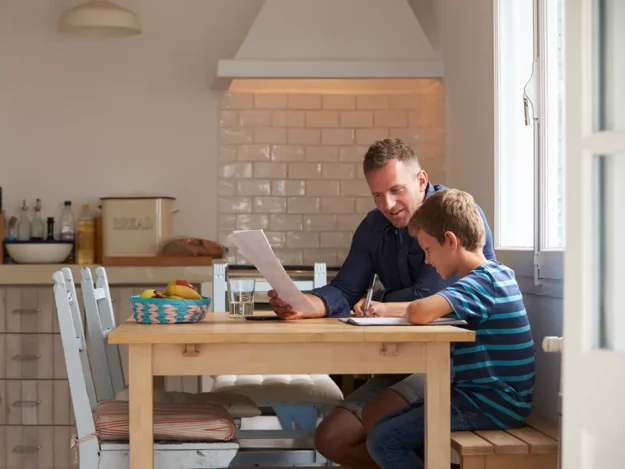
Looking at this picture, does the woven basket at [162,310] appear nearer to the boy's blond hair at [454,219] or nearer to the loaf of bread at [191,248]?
the boy's blond hair at [454,219]

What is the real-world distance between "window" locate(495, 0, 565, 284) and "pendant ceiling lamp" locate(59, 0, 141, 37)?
187 centimetres

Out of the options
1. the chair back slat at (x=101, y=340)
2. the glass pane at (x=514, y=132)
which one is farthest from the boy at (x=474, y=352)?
the chair back slat at (x=101, y=340)

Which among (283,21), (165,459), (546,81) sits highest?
(283,21)

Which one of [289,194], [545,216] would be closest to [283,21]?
[289,194]

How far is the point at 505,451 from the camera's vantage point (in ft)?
8.52

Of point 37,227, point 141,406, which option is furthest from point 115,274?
point 141,406

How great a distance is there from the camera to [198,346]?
2555 millimetres

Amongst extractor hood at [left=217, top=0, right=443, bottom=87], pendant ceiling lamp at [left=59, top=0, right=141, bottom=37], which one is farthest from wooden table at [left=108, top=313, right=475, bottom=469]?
pendant ceiling lamp at [left=59, top=0, right=141, bottom=37]

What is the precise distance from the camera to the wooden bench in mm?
2592

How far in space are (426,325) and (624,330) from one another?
2.82 ft

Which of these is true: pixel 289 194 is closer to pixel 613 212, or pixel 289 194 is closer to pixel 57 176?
pixel 57 176

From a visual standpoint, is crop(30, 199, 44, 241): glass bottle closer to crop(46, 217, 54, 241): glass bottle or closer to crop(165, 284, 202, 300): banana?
crop(46, 217, 54, 241): glass bottle

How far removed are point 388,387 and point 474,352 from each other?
1.53ft

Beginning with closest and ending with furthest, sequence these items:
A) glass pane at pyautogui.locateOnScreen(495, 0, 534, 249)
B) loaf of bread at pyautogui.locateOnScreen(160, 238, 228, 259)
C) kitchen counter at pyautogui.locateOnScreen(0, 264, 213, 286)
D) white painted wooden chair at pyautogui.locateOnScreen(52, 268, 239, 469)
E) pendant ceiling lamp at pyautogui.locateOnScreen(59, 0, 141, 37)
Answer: white painted wooden chair at pyautogui.locateOnScreen(52, 268, 239, 469)
glass pane at pyautogui.locateOnScreen(495, 0, 534, 249)
pendant ceiling lamp at pyautogui.locateOnScreen(59, 0, 141, 37)
kitchen counter at pyautogui.locateOnScreen(0, 264, 213, 286)
loaf of bread at pyautogui.locateOnScreen(160, 238, 228, 259)
